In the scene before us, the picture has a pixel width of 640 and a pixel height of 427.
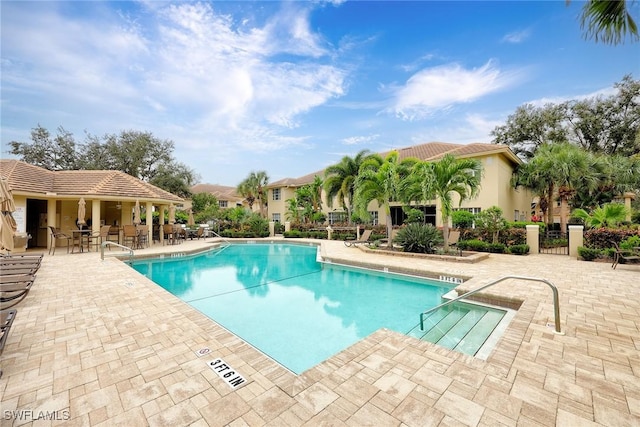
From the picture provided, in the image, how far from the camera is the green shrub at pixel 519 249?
40.5 feet

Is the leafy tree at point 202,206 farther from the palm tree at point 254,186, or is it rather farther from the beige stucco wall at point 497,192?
the beige stucco wall at point 497,192

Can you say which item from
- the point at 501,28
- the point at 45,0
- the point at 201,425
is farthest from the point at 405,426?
the point at 501,28

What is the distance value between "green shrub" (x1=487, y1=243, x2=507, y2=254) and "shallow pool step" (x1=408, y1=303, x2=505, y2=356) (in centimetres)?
814

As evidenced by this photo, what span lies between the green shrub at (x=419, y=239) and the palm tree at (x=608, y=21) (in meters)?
9.21

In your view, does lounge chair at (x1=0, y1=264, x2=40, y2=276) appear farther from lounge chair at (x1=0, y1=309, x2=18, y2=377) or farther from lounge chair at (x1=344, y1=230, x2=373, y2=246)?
lounge chair at (x1=344, y1=230, x2=373, y2=246)

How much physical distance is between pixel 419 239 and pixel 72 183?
1828cm

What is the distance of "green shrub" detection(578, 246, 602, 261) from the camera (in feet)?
34.4

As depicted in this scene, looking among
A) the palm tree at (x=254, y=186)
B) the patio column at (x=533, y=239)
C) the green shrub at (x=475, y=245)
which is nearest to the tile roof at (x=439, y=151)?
the palm tree at (x=254, y=186)

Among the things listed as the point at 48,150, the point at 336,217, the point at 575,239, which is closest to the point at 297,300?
the point at 575,239

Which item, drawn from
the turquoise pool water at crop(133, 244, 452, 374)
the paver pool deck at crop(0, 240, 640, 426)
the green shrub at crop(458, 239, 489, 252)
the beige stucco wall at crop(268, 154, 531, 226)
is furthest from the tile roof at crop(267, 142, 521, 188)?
the paver pool deck at crop(0, 240, 640, 426)

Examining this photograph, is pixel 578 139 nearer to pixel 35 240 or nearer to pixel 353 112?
pixel 353 112

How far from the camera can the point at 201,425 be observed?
2.31 m

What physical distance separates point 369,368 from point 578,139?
33835 millimetres

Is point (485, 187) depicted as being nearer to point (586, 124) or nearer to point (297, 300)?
point (297, 300)
